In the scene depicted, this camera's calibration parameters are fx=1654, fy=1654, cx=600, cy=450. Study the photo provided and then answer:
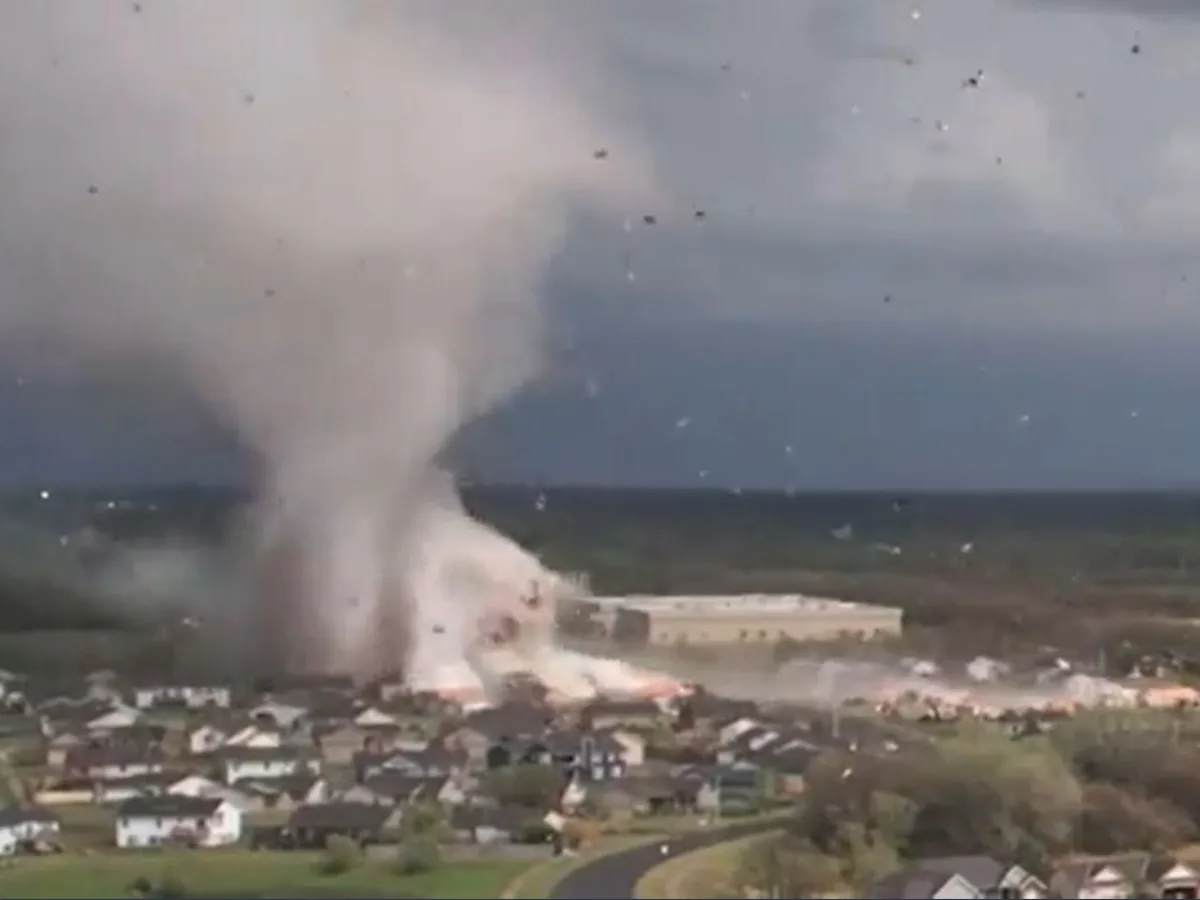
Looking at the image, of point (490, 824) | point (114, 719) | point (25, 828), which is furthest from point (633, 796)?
point (25, 828)

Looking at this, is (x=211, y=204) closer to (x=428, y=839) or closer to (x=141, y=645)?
(x=141, y=645)

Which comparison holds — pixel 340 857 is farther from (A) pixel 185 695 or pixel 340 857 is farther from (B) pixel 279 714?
(A) pixel 185 695

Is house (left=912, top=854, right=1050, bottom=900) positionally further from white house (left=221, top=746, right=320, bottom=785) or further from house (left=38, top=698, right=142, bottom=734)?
house (left=38, top=698, right=142, bottom=734)

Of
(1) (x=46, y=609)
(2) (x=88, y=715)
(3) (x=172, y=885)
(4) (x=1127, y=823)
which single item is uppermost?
(1) (x=46, y=609)

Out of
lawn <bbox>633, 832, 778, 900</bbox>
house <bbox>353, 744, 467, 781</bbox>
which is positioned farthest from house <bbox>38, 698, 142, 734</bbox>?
lawn <bbox>633, 832, 778, 900</bbox>

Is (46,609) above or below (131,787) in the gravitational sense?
above

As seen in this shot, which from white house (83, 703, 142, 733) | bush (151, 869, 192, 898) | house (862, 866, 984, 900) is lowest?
bush (151, 869, 192, 898)

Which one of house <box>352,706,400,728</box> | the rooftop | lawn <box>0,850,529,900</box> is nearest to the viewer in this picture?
lawn <box>0,850,529,900</box>
